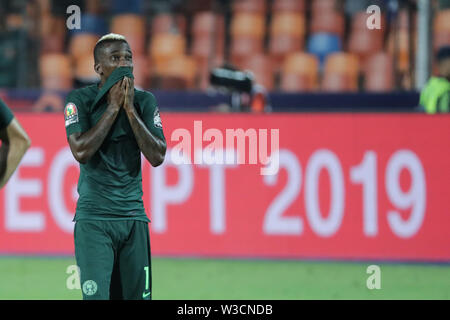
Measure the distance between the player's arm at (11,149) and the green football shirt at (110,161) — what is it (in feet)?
2.96

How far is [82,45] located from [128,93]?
11768 mm

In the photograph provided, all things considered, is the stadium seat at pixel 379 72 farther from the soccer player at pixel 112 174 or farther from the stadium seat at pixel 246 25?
the soccer player at pixel 112 174

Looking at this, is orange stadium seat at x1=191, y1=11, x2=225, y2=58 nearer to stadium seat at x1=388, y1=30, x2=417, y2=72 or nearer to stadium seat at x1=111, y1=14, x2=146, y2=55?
stadium seat at x1=111, y1=14, x2=146, y2=55

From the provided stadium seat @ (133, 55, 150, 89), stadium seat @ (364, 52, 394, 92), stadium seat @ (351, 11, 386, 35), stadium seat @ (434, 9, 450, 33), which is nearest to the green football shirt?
stadium seat @ (364, 52, 394, 92)

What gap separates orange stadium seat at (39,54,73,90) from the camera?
51.1 ft

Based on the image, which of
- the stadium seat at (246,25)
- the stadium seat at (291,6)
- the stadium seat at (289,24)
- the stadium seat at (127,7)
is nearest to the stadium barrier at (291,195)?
the stadium seat at (289,24)

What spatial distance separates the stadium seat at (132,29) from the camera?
53.6 ft

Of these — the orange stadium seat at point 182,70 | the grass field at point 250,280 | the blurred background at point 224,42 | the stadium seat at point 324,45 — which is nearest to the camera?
the grass field at point 250,280

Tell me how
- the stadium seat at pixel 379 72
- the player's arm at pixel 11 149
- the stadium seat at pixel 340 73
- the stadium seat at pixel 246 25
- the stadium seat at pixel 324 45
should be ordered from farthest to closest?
the stadium seat at pixel 246 25 < the stadium seat at pixel 324 45 < the stadium seat at pixel 340 73 < the stadium seat at pixel 379 72 < the player's arm at pixel 11 149

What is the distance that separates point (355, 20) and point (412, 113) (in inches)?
247

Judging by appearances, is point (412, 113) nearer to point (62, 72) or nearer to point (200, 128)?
point (200, 128)

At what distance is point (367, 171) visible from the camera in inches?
401

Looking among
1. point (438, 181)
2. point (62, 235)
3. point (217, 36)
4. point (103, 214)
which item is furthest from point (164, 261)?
point (217, 36)

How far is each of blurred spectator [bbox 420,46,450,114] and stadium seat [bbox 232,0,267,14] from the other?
18.1 feet
